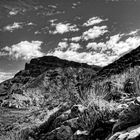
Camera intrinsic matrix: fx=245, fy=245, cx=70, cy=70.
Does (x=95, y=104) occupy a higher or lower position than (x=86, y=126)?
higher

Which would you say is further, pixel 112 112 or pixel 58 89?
pixel 58 89

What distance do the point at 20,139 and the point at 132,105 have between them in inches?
219

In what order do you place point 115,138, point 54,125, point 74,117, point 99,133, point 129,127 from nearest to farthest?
point 115,138 → point 129,127 → point 99,133 → point 74,117 → point 54,125

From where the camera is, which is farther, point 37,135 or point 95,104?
point 37,135

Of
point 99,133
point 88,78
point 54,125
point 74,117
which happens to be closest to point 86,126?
point 99,133

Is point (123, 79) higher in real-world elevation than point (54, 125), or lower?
higher

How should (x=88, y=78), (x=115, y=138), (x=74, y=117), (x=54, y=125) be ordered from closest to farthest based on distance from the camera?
(x=115, y=138), (x=74, y=117), (x=54, y=125), (x=88, y=78)

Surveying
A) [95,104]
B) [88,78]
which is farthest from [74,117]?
[88,78]

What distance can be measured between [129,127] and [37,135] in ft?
17.8

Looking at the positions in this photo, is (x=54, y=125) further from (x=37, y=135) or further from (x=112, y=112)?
(x=112, y=112)

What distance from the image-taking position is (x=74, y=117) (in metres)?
8.63

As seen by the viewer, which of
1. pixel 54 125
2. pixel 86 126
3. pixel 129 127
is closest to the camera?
pixel 129 127


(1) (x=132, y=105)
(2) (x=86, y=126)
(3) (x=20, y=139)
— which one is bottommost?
(3) (x=20, y=139)

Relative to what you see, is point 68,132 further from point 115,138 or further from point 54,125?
point 115,138
